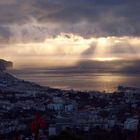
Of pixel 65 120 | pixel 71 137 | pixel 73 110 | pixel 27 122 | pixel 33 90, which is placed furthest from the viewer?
pixel 33 90

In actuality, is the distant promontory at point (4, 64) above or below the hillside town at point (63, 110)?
above

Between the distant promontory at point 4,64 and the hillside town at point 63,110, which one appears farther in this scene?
the distant promontory at point 4,64

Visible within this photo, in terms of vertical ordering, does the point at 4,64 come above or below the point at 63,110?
above

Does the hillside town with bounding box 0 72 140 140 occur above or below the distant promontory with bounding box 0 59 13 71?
below

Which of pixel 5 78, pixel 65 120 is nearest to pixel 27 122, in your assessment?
pixel 65 120

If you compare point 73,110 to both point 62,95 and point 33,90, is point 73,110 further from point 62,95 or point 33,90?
point 33,90

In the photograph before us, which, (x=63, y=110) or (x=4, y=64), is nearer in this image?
(x=63, y=110)

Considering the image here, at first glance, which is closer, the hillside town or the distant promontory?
the hillside town

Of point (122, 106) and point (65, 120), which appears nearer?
point (65, 120)
